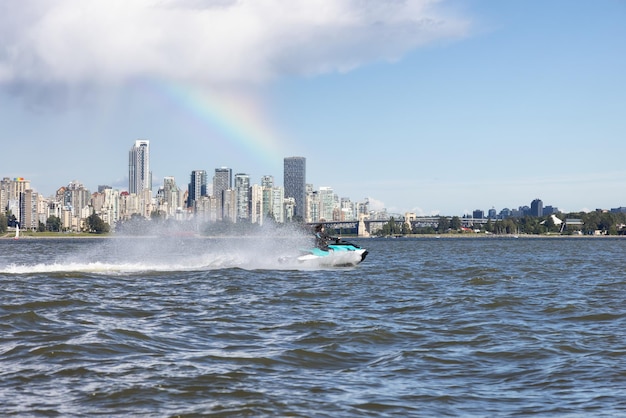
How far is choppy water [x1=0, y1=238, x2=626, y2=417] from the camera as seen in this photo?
1322 cm

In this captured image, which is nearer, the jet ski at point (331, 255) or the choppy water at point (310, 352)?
the choppy water at point (310, 352)

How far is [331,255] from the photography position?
49.0m

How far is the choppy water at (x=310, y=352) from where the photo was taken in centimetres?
1322

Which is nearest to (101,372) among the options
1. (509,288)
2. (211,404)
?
(211,404)

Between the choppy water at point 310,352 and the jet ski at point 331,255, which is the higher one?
the jet ski at point 331,255

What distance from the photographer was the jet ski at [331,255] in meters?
48.9

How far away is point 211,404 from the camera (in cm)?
1302

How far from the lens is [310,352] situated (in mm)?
17781

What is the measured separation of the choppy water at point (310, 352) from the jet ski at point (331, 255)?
1473 centimetres

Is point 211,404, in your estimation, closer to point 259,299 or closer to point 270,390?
point 270,390

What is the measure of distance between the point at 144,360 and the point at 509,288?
2307 centimetres

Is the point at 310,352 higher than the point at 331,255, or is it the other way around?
the point at 331,255

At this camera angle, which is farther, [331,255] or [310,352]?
[331,255]

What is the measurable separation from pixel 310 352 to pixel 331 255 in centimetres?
3127
